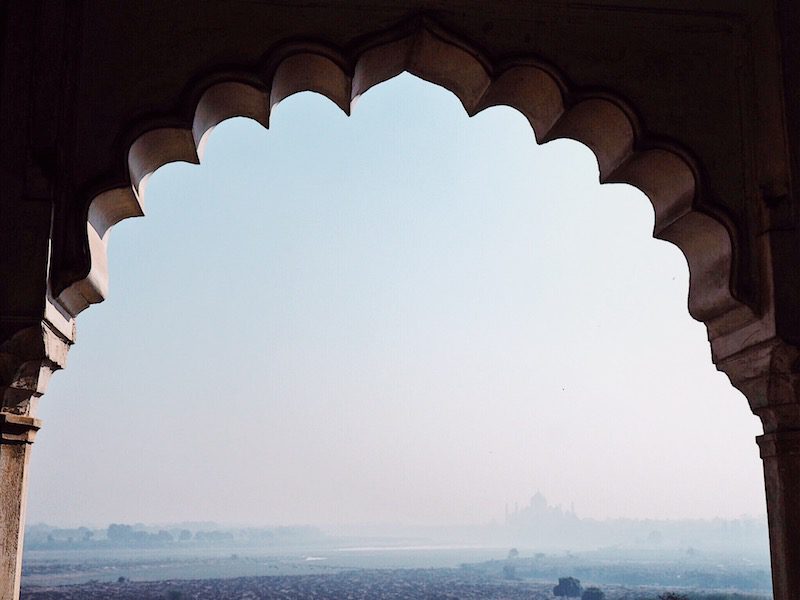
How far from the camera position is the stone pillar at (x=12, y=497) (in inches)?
116

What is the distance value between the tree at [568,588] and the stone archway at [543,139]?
333 cm

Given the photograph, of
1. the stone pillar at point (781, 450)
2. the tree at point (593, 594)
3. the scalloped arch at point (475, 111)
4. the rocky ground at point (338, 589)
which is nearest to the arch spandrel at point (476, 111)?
the scalloped arch at point (475, 111)

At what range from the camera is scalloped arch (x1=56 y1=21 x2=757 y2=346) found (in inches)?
129

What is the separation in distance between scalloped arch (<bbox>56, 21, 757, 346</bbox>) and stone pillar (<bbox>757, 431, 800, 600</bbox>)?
0.48m

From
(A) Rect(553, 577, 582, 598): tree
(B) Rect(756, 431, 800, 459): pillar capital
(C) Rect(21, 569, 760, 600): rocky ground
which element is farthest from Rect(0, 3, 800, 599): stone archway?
(A) Rect(553, 577, 582, 598): tree

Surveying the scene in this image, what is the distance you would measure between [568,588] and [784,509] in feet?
11.8

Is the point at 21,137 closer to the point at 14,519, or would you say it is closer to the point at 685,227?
the point at 14,519

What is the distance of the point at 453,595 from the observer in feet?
20.4

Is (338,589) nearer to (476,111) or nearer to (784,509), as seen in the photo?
(784,509)

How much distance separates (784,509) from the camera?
10.4 feet

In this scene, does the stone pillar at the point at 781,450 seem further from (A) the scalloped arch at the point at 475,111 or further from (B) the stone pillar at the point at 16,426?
(B) the stone pillar at the point at 16,426

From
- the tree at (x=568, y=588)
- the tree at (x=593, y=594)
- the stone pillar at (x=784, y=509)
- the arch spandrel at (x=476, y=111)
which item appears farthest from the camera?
the tree at (x=568, y=588)

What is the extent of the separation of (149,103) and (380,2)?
3.14 ft

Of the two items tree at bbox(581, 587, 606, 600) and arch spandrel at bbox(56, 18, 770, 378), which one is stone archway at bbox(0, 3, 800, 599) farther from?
tree at bbox(581, 587, 606, 600)
